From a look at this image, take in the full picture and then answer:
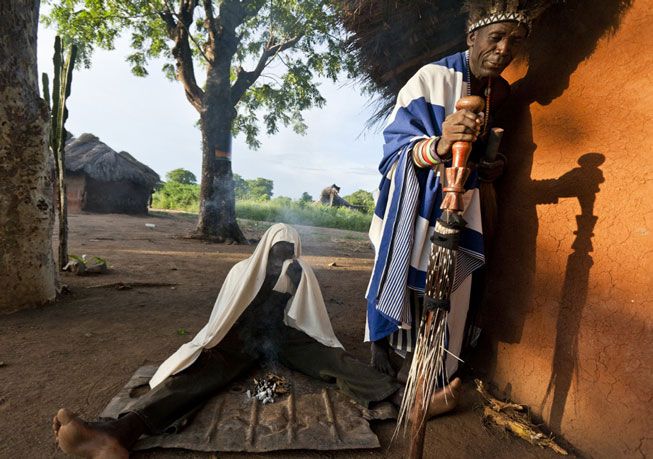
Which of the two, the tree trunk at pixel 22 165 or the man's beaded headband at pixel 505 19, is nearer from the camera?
the man's beaded headband at pixel 505 19

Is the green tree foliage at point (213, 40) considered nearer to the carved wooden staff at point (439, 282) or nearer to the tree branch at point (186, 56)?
the tree branch at point (186, 56)

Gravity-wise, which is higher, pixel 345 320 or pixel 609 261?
pixel 609 261

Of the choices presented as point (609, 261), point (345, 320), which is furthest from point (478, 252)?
point (345, 320)

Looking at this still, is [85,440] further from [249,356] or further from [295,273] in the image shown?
[295,273]

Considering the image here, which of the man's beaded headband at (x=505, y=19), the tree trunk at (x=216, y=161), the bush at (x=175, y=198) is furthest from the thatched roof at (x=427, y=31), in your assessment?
the bush at (x=175, y=198)

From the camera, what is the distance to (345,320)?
403 centimetres

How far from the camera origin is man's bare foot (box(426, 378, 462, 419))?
200 centimetres

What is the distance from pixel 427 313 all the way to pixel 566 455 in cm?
114

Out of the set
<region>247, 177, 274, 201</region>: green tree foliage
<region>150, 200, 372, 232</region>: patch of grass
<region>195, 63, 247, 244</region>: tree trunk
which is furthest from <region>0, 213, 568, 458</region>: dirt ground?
<region>247, 177, 274, 201</region>: green tree foliage

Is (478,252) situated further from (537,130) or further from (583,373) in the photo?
(537,130)

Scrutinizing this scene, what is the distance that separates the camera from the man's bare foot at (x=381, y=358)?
2430 millimetres

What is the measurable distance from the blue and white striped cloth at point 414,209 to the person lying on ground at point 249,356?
15.5 inches

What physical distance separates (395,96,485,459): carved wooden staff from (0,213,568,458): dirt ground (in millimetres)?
464

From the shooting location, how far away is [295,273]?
8.99ft
